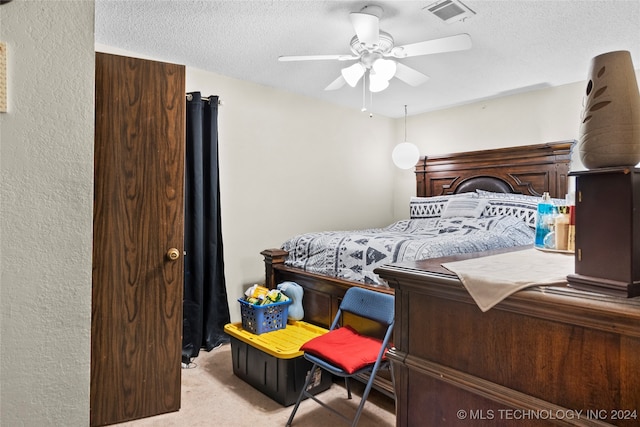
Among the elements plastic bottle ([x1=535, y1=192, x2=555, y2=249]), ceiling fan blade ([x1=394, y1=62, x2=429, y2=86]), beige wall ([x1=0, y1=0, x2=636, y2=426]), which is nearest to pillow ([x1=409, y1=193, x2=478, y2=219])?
ceiling fan blade ([x1=394, y1=62, x2=429, y2=86])

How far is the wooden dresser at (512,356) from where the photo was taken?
0.63 metres

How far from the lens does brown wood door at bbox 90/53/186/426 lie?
191 centimetres

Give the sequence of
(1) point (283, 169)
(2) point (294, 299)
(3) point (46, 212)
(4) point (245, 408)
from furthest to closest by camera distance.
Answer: (1) point (283, 169) < (2) point (294, 299) < (4) point (245, 408) < (3) point (46, 212)

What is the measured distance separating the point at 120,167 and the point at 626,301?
2.04 metres

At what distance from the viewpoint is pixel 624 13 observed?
225 cm

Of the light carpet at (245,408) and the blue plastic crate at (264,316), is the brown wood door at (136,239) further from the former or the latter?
the blue plastic crate at (264,316)

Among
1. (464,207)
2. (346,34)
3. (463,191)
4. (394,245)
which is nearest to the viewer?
(394,245)

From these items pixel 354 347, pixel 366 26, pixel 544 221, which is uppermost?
pixel 366 26

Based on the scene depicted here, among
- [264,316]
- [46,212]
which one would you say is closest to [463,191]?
[264,316]

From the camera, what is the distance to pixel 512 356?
0.76 metres

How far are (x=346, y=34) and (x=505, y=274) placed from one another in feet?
7.17

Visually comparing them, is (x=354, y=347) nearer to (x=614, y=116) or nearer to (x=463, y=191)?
(x=614, y=116)

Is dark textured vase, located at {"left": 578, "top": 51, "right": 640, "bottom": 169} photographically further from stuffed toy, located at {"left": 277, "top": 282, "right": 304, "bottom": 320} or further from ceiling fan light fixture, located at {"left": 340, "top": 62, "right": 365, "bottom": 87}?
stuffed toy, located at {"left": 277, "top": 282, "right": 304, "bottom": 320}

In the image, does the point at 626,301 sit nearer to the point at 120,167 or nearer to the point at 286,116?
the point at 120,167
